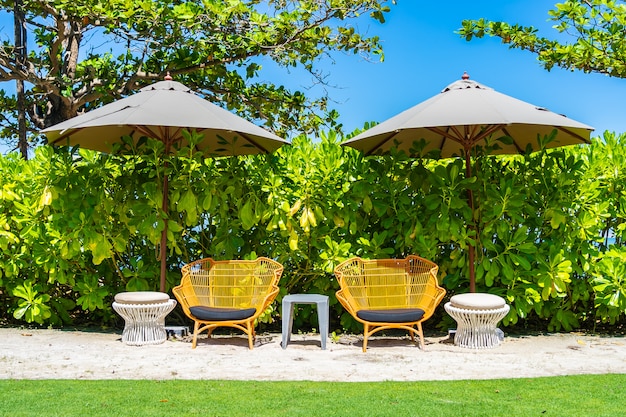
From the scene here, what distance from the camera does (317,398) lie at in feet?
13.2

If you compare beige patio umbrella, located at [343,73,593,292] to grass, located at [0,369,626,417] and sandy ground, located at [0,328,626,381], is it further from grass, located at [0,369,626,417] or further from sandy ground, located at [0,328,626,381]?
grass, located at [0,369,626,417]

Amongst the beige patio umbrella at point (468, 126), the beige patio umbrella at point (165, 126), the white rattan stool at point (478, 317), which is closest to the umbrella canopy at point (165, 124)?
the beige patio umbrella at point (165, 126)

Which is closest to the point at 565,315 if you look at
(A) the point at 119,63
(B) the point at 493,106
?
(B) the point at 493,106

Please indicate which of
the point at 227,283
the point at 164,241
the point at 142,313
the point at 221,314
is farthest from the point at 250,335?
the point at 164,241

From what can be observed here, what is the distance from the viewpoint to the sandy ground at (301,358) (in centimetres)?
489

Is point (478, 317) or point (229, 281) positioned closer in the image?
point (478, 317)

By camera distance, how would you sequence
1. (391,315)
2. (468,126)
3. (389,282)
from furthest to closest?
(468,126) < (389,282) < (391,315)

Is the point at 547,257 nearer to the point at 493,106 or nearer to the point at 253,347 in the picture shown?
the point at 493,106

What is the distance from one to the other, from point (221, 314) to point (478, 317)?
2366mm

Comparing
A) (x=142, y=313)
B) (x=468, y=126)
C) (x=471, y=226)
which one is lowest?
(x=142, y=313)

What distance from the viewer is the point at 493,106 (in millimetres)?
5820

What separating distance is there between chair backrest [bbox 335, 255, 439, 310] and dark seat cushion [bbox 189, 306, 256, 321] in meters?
1.07

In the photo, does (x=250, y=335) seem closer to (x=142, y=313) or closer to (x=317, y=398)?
(x=142, y=313)

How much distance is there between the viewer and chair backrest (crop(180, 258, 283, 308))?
6500 mm
